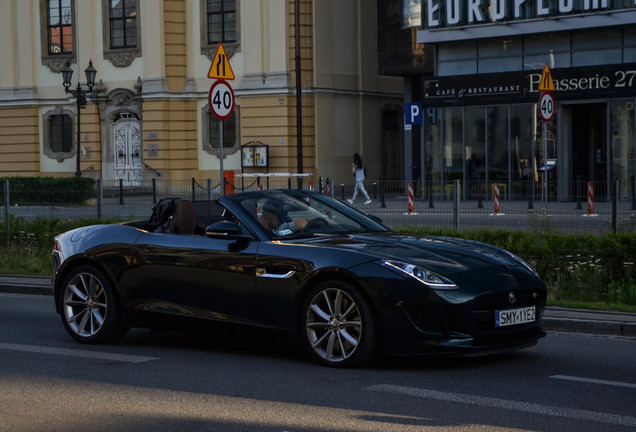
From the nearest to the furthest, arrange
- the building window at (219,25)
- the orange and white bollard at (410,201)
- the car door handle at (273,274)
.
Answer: the car door handle at (273,274) → the orange and white bollard at (410,201) → the building window at (219,25)

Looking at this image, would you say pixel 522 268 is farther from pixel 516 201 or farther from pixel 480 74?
pixel 480 74

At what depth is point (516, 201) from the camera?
680 inches

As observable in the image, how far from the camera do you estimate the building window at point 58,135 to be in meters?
47.8

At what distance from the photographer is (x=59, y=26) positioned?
157ft

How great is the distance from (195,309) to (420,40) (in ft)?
93.1

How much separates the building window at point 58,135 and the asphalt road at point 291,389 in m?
38.9

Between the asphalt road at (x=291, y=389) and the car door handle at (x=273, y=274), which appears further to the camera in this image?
the car door handle at (x=273, y=274)

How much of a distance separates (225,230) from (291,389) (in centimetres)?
167

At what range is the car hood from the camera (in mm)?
8086

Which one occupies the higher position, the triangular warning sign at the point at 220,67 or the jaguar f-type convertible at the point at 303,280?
the triangular warning sign at the point at 220,67

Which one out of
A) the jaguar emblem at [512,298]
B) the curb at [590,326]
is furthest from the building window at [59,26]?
the jaguar emblem at [512,298]

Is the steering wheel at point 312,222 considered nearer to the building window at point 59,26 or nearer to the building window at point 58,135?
the building window at point 58,135

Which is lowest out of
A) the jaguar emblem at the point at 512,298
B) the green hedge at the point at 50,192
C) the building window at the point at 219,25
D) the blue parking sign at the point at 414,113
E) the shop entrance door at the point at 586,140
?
the jaguar emblem at the point at 512,298

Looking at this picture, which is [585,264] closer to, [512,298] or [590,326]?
[590,326]
